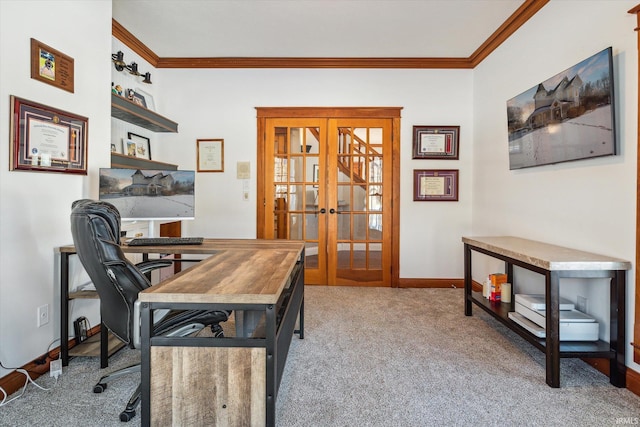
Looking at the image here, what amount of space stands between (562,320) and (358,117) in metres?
2.91

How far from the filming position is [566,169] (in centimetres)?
234

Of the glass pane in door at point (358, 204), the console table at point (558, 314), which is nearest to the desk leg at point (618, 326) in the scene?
the console table at point (558, 314)

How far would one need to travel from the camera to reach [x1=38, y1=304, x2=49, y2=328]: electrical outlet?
2.01 m

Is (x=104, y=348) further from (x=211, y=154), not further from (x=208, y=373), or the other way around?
(x=211, y=154)

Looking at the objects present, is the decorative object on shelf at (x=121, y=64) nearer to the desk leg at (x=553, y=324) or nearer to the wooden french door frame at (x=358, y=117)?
the wooden french door frame at (x=358, y=117)

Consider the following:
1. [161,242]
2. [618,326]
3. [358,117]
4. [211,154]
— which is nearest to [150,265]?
[161,242]

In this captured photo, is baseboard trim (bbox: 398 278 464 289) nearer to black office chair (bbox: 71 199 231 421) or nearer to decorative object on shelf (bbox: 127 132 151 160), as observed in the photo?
black office chair (bbox: 71 199 231 421)

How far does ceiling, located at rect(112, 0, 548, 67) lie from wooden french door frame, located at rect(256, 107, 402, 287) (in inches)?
24.2

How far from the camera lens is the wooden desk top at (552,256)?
1.81 meters

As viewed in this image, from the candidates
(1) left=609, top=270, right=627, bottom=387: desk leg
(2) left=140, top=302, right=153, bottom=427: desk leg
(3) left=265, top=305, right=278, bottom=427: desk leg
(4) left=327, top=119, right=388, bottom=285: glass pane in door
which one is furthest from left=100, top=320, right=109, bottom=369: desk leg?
(1) left=609, top=270, right=627, bottom=387: desk leg

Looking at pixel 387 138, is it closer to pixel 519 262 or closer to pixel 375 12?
pixel 375 12

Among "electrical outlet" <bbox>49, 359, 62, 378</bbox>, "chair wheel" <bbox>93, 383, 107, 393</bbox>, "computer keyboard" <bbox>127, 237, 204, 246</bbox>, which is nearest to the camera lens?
"chair wheel" <bbox>93, 383, 107, 393</bbox>

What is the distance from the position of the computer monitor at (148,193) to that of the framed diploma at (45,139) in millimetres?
211

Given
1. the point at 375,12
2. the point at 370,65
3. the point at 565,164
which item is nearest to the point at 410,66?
the point at 370,65
